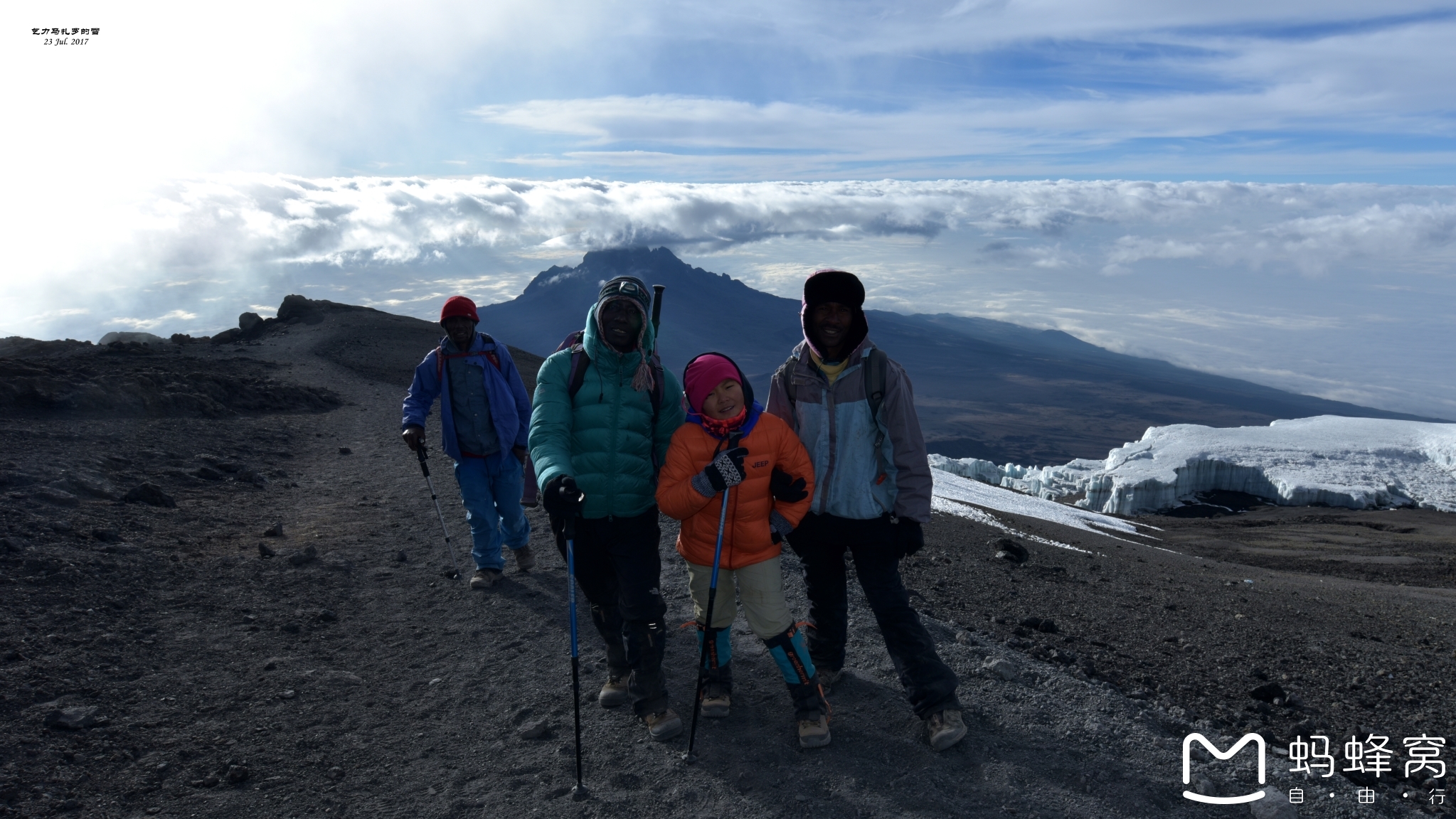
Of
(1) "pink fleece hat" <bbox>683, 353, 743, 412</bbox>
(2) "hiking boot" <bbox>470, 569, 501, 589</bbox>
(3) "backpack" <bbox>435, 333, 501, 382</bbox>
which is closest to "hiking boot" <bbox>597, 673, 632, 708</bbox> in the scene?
(1) "pink fleece hat" <bbox>683, 353, 743, 412</bbox>

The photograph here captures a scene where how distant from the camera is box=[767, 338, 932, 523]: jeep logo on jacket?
4.30 meters

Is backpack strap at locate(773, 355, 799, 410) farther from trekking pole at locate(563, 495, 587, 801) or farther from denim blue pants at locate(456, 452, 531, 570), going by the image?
denim blue pants at locate(456, 452, 531, 570)

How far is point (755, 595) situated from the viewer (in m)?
4.38

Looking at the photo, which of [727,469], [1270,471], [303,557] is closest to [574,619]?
[727,469]

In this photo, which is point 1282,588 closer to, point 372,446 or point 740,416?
point 740,416

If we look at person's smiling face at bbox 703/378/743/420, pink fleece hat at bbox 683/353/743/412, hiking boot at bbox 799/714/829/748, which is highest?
pink fleece hat at bbox 683/353/743/412

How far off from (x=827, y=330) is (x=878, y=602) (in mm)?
1642

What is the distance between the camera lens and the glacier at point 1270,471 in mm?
41719

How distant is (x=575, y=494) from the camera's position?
13.2ft

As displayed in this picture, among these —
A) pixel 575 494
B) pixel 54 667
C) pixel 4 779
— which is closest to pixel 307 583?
pixel 54 667

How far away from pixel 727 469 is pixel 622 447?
0.80 meters

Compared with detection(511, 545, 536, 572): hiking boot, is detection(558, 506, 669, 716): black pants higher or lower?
higher

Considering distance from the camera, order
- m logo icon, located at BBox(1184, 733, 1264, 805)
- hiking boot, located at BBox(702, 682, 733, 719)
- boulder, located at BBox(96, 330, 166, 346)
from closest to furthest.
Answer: m logo icon, located at BBox(1184, 733, 1264, 805) → hiking boot, located at BBox(702, 682, 733, 719) → boulder, located at BBox(96, 330, 166, 346)

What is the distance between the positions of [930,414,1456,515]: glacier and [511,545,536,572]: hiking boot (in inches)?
1483
